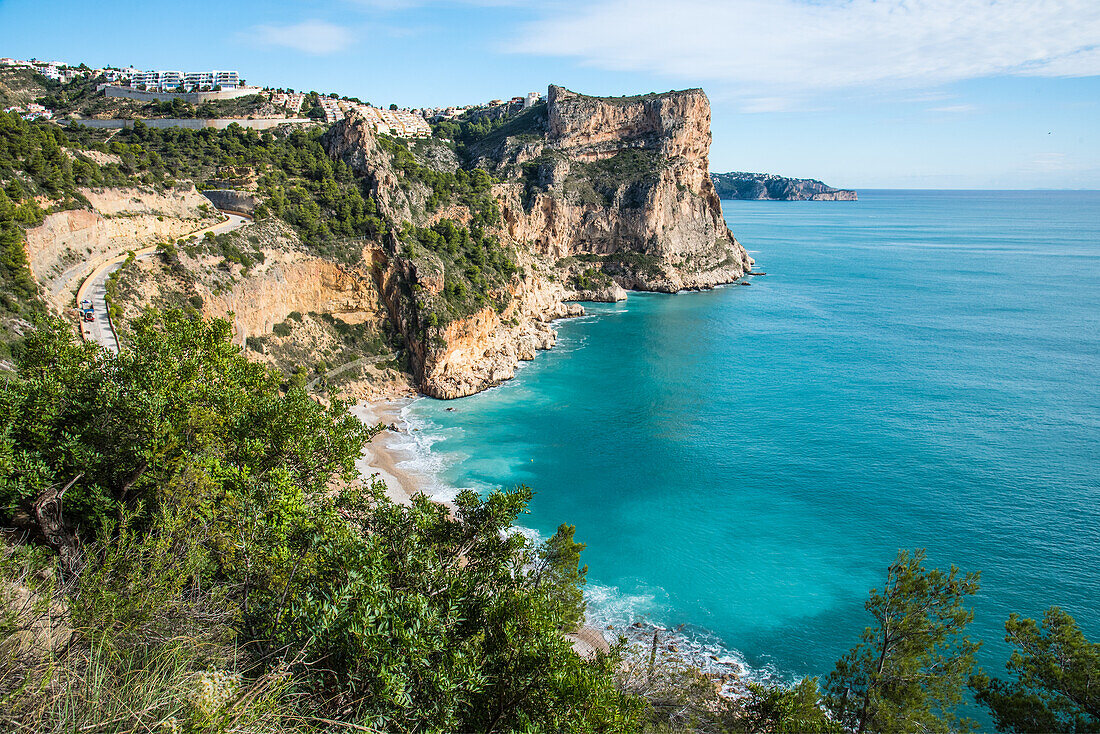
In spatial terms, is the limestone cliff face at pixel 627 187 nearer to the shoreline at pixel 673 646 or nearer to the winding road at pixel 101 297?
the winding road at pixel 101 297

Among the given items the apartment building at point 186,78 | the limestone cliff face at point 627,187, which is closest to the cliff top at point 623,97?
the limestone cliff face at point 627,187

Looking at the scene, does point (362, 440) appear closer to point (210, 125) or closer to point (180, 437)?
point (180, 437)

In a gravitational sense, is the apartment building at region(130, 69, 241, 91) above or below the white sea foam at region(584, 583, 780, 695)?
above

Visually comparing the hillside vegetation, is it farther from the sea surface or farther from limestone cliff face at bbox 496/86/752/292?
limestone cliff face at bbox 496/86/752/292

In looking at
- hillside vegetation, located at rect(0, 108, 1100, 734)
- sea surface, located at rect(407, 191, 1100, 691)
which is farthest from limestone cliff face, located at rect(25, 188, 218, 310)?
sea surface, located at rect(407, 191, 1100, 691)

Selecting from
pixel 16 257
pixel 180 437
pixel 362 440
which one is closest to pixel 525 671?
pixel 362 440

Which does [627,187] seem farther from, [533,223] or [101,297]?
[101,297]
